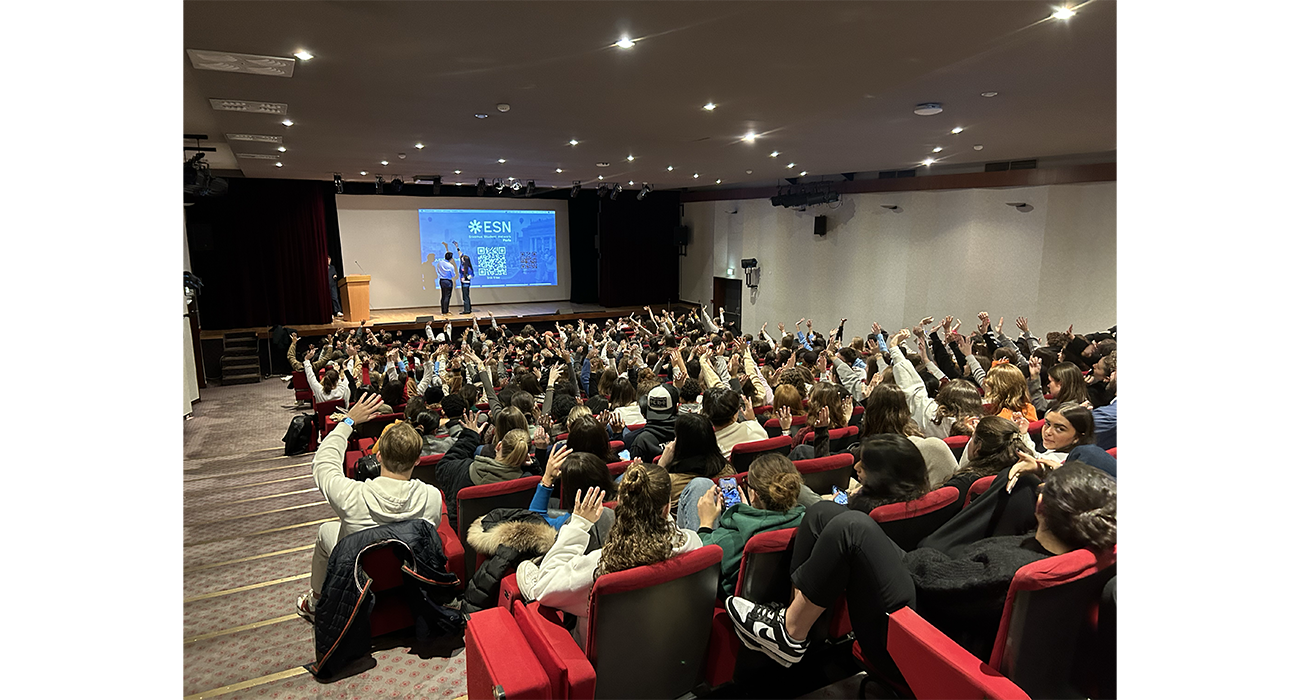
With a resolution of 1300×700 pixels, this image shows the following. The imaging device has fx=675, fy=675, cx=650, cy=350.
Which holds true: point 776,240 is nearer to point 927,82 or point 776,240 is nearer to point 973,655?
point 927,82

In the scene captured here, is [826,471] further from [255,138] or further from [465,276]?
[465,276]

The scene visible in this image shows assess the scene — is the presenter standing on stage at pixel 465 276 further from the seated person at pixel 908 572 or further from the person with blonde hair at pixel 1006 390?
the seated person at pixel 908 572

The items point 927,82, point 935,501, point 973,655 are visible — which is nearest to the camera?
point 973,655

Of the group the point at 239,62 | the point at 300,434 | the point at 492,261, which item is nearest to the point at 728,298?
the point at 492,261

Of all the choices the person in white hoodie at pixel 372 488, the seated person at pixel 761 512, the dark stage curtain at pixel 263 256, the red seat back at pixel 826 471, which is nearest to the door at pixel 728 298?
the dark stage curtain at pixel 263 256

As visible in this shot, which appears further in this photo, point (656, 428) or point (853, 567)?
point (656, 428)

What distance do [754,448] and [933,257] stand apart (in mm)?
9359

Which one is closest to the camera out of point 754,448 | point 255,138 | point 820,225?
point 754,448

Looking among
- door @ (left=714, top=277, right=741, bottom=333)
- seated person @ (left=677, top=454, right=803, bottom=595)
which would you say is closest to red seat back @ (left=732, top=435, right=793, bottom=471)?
seated person @ (left=677, top=454, right=803, bottom=595)

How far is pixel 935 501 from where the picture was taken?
246 centimetres

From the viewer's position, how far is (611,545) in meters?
2.14

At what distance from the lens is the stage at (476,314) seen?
1393 centimetres
